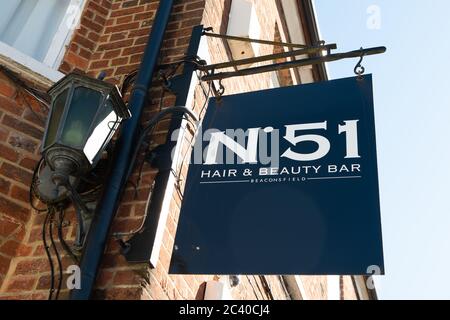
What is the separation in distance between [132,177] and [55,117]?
22.1 inches

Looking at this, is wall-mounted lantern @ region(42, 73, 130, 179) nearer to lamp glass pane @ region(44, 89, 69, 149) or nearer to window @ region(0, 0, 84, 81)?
lamp glass pane @ region(44, 89, 69, 149)

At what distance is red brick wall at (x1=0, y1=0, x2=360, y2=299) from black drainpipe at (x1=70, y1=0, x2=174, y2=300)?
0.30 ft

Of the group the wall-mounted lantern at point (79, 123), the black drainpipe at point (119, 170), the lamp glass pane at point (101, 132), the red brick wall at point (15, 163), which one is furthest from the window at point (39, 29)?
the lamp glass pane at point (101, 132)

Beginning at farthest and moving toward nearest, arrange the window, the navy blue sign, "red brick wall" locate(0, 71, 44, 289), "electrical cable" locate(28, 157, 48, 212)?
the window
"electrical cable" locate(28, 157, 48, 212)
"red brick wall" locate(0, 71, 44, 289)
the navy blue sign

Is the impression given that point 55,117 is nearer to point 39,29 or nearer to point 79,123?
point 79,123

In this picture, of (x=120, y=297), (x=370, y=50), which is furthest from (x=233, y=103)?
(x=120, y=297)

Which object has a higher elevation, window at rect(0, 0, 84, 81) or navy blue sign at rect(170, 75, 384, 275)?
window at rect(0, 0, 84, 81)

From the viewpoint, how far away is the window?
3.73 m

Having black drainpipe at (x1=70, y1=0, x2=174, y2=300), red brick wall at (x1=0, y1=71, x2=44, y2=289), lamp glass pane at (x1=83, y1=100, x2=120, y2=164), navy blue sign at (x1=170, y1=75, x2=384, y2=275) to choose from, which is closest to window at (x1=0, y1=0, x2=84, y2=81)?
red brick wall at (x1=0, y1=71, x2=44, y2=289)

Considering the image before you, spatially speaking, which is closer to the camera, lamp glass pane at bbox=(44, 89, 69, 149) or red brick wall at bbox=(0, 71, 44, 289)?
lamp glass pane at bbox=(44, 89, 69, 149)

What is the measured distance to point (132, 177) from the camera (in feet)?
10.3

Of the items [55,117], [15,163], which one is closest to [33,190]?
[15,163]

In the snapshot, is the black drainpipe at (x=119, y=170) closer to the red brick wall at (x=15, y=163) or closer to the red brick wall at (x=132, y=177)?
the red brick wall at (x=132, y=177)
